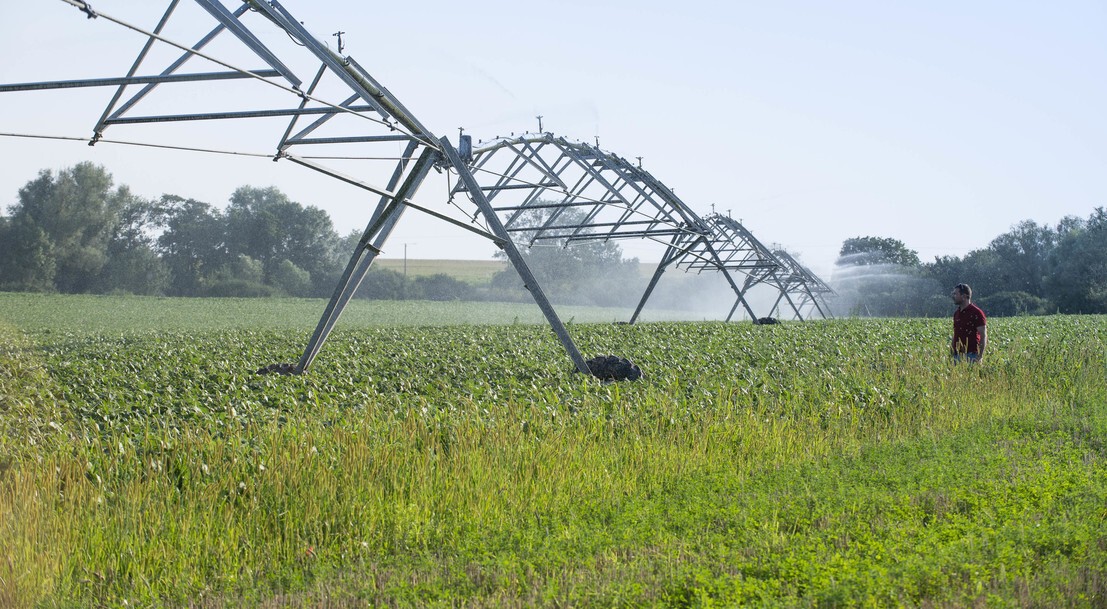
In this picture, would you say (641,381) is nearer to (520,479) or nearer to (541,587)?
(520,479)

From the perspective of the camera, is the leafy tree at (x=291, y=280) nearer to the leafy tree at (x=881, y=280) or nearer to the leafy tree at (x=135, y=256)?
the leafy tree at (x=135, y=256)

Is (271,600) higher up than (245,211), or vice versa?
(245,211)

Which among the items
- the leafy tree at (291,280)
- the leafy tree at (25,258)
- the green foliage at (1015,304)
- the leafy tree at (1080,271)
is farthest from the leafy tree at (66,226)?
the leafy tree at (1080,271)

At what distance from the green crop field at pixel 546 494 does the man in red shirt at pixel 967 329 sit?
1186 mm

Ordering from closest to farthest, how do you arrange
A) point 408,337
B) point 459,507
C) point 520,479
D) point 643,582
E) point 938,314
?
point 643,582 → point 459,507 → point 520,479 → point 408,337 → point 938,314

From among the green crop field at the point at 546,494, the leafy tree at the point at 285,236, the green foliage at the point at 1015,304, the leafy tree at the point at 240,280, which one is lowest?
the green crop field at the point at 546,494

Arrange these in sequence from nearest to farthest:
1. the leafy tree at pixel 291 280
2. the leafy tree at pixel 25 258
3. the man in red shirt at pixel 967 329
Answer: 1. the man in red shirt at pixel 967 329
2. the leafy tree at pixel 25 258
3. the leafy tree at pixel 291 280

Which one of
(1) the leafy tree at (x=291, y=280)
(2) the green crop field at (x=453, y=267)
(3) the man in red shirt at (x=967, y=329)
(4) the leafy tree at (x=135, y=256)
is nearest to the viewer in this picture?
(3) the man in red shirt at (x=967, y=329)

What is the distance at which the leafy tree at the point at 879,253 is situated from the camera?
54688 millimetres

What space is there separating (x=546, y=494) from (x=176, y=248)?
40610 mm

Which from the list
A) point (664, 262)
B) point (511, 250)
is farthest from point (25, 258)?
point (511, 250)

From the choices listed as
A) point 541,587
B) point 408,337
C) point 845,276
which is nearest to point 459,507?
point 541,587

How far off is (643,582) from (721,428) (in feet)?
9.19

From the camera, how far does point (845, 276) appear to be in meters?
56.3
